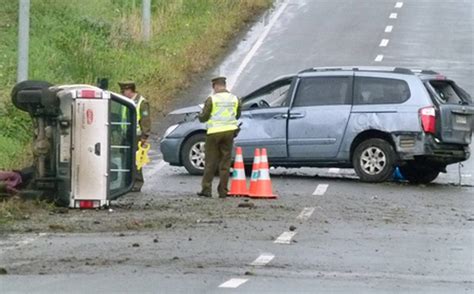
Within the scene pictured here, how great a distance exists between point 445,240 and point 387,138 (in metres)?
6.70

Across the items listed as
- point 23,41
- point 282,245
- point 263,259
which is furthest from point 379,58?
point 263,259

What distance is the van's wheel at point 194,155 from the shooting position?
2305 centimetres

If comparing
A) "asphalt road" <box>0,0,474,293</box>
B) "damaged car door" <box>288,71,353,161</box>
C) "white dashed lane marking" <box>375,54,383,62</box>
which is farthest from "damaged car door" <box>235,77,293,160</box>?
"white dashed lane marking" <box>375,54,383,62</box>

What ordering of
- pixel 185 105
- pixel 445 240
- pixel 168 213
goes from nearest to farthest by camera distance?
pixel 445 240 < pixel 168 213 < pixel 185 105

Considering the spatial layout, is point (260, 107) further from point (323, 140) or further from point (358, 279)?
point (358, 279)

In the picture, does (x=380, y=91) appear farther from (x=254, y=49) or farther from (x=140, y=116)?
(x=254, y=49)

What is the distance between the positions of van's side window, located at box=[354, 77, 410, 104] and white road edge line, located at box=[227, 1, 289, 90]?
9.86 meters

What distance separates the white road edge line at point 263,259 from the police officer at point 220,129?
581 cm

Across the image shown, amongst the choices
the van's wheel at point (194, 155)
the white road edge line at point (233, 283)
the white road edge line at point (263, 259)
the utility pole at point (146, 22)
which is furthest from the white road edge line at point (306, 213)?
the utility pole at point (146, 22)

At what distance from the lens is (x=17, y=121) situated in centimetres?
2511

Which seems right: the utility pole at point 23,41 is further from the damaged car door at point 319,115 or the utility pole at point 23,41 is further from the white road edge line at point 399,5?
the white road edge line at point 399,5

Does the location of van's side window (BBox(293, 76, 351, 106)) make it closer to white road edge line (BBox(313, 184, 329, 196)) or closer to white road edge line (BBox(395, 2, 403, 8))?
white road edge line (BBox(313, 184, 329, 196))

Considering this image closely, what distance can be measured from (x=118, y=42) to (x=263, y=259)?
2244cm

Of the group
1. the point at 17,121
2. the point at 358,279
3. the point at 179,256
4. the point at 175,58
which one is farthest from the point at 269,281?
the point at 175,58
